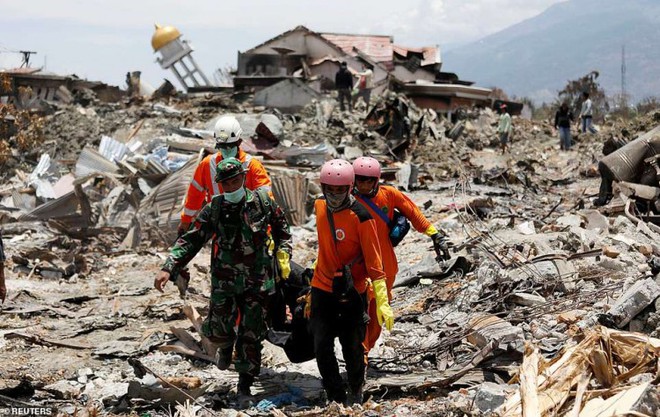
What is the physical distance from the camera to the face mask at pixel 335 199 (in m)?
4.80

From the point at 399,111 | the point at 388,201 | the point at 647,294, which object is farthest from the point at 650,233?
the point at 399,111

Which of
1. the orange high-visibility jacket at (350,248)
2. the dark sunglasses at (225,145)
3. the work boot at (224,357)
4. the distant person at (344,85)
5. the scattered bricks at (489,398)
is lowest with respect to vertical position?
the work boot at (224,357)

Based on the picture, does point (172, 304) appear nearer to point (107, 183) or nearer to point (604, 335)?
point (604, 335)

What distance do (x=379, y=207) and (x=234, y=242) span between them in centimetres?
99

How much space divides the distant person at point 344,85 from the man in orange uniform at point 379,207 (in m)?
18.7

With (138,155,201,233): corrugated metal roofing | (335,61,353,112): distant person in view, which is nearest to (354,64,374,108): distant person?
(335,61,353,112): distant person

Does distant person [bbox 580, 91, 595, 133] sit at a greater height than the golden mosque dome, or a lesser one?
lesser

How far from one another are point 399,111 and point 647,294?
15.9 m

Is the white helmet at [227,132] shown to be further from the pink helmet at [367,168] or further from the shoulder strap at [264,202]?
the pink helmet at [367,168]

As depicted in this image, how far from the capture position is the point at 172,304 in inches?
322

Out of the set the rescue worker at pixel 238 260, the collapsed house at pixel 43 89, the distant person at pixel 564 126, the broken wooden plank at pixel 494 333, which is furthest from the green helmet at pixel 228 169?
the collapsed house at pixel 43 89

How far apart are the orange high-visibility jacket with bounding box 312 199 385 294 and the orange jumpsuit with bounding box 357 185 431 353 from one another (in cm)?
37

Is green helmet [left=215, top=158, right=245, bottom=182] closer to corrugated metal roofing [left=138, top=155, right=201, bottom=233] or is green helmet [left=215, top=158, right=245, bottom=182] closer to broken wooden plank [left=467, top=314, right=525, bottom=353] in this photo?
broken wooden plank [left=467, top=314, right=525, bottom=353]

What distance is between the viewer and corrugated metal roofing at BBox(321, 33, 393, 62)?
3744cm
